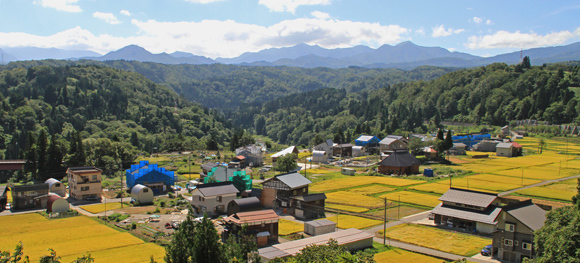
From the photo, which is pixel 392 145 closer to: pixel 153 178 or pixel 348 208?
pixel 348 208

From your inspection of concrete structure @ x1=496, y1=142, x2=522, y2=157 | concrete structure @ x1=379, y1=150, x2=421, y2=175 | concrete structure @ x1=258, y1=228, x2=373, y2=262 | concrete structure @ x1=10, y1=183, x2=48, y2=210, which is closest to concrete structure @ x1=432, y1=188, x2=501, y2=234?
concrete structure @ x1=258, y1=228, x2=373, y2=262

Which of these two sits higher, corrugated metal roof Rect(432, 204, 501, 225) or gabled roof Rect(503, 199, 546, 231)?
gabled roof Rect(503, 199, 546, 231)

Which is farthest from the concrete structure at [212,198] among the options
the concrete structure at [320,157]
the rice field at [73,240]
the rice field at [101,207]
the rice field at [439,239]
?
the concrete structure at [320,157]

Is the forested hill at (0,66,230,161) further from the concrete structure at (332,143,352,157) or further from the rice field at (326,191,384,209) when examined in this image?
the rice field at (326,191,384,209)

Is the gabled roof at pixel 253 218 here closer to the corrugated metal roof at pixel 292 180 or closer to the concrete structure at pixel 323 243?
the concrete structure at pixel 323 243

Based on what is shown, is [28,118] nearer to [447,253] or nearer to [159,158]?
[159,158]

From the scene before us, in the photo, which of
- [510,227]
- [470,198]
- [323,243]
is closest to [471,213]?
[470,198]

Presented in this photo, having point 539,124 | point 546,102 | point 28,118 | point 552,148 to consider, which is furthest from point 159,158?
point 546,102
